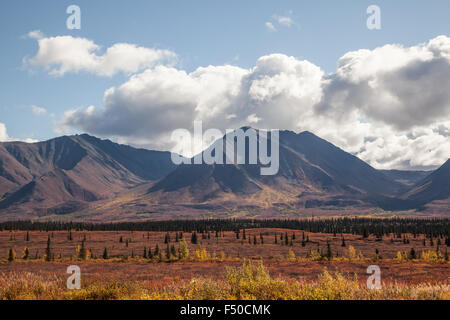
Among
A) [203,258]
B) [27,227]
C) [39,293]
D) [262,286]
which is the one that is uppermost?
[262,286]

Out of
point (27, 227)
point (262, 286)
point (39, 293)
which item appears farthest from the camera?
point (27, 227)
